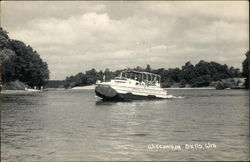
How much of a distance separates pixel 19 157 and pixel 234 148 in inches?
433

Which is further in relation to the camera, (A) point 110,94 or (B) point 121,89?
(B) point 121,89

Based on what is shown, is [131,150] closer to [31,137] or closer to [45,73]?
[31,137]

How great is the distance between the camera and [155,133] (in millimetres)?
27531

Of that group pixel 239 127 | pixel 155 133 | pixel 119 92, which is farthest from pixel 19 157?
pixel 119 92

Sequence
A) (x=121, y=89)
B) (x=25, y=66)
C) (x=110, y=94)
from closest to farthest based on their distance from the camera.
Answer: (x=110, y=94) → (x=121, y=89) → (x=25, y=66)

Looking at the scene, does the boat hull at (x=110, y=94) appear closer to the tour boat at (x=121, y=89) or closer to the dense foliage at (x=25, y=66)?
the tour boat at (x=121, y=89)

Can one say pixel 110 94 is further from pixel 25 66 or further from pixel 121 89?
pixel 25 66

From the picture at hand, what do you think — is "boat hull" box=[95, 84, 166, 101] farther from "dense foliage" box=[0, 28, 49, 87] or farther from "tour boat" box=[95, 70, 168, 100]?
"dense foliage" box=[0, 28, 49, 87]

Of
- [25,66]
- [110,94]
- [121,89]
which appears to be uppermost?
[25,66]

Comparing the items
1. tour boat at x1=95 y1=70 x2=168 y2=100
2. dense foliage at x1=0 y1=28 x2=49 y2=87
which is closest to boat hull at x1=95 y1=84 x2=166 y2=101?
tour boat at x1=95 y1=70 x2=168 y2=100

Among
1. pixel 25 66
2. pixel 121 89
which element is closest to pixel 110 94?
pixel 121 89

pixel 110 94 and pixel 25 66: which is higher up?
pixel 25 66

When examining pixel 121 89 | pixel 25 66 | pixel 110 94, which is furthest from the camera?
pixel 25 66

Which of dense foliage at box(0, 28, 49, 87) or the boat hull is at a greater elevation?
dense foliage at box(0, 28, 49, 87)
